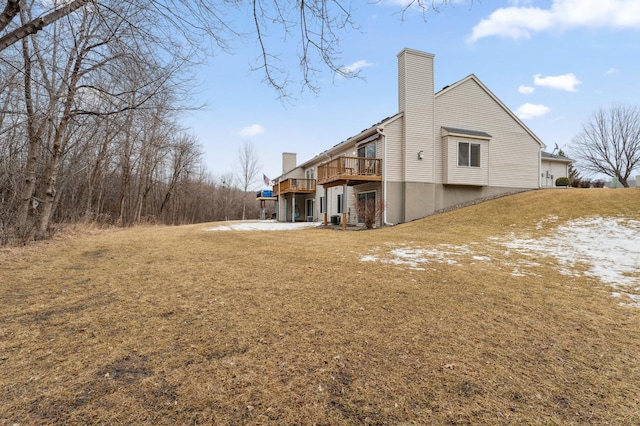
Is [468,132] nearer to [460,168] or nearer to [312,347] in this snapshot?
[460,168]

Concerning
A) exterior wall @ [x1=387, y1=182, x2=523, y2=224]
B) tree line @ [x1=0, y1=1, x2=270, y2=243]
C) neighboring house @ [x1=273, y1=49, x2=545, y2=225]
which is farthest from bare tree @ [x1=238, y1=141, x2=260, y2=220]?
exterior wall @ [x1=387, y1=182, x2=523, y2=224]

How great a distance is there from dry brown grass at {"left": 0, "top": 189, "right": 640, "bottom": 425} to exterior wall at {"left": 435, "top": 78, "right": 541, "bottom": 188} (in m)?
12.9

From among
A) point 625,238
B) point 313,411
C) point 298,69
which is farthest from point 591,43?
point 313,411

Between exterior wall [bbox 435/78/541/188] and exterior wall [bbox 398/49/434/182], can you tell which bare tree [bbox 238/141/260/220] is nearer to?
exterior wall [bbox 398/49/434/182]

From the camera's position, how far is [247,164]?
38.5 meters

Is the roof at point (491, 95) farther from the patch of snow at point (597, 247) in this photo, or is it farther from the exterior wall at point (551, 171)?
the patch of snow at point (597, 247)

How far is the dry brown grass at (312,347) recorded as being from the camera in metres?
1.89

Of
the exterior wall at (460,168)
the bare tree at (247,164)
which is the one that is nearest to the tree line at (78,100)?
the exterior wall at (460,168)

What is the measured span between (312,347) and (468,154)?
15899 millimetres

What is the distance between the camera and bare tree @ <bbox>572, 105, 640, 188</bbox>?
2698cm

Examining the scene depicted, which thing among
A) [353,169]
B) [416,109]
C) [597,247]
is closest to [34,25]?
[597,247]

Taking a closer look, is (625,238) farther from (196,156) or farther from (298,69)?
(196,156)

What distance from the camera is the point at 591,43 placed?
31.1 ft

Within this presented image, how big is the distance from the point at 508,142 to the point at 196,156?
84.6ft
